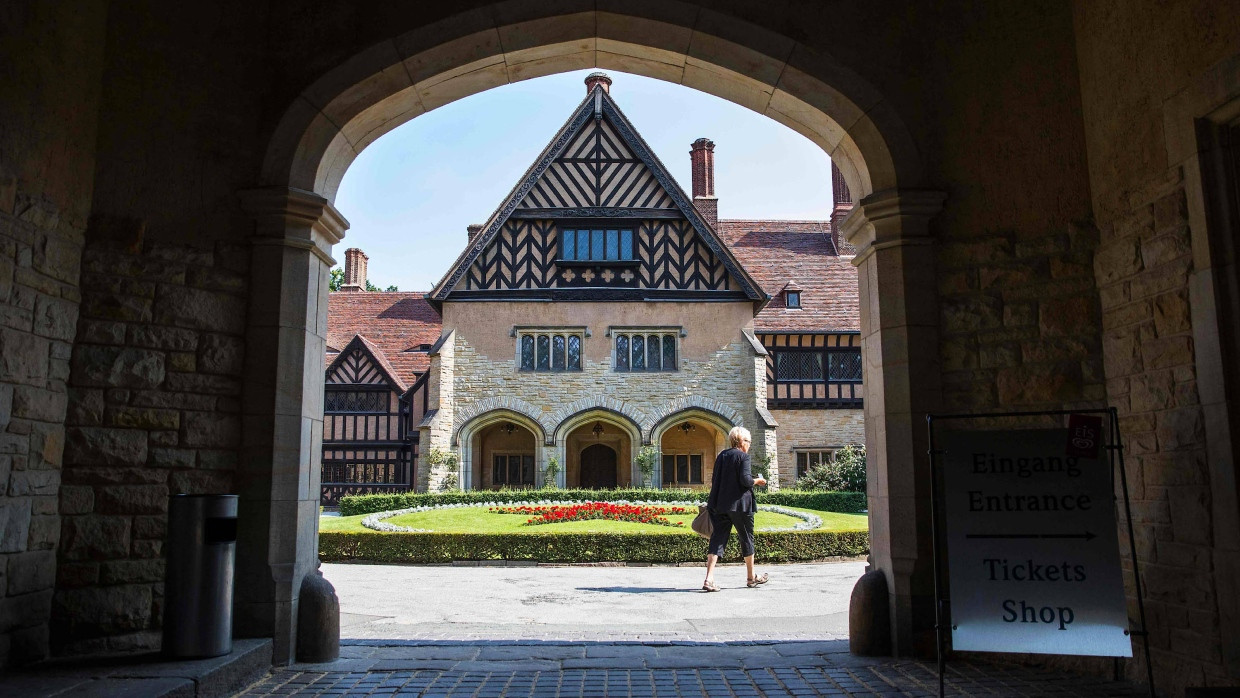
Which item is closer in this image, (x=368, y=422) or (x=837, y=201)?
(x=368, y=422)

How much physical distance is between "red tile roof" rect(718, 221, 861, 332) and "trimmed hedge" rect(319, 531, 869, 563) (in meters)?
13.2


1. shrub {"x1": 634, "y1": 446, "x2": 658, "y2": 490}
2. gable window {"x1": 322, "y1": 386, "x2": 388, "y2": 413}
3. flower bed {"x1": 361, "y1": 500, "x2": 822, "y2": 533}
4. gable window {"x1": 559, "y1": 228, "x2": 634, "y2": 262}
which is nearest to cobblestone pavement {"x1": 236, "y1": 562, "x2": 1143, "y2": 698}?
flower bed {"x1": 361, "y1": 500, "x2": 822, "y2": 533}

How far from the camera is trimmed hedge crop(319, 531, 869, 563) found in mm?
10398

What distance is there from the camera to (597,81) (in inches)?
880

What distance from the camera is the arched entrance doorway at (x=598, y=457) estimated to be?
23188 millimetres

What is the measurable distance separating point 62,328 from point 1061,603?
467 cm

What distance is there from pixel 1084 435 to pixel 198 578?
391 cm

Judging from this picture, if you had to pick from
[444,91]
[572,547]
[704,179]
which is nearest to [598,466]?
[704,179]

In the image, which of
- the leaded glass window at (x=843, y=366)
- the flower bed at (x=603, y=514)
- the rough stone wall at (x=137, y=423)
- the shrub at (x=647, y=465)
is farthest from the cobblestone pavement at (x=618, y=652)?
the leaded glass window at (x=843, y=366)

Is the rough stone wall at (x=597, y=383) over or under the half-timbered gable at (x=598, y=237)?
under

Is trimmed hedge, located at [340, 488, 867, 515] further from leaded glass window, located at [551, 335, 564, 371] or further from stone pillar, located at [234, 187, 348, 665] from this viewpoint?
stone pillar, located at [234, 187, 348, 665]

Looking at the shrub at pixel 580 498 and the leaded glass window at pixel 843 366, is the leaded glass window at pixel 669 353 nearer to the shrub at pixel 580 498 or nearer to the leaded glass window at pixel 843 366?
the shrub at pixel 580 498

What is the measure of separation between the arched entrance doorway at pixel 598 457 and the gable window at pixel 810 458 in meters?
4.63

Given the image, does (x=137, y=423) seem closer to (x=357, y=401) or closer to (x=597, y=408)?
(x=597, y=408)
